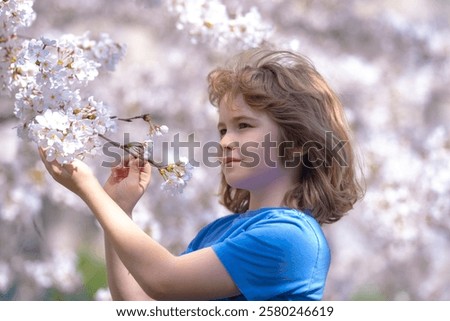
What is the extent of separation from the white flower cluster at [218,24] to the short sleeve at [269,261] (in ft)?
2.90

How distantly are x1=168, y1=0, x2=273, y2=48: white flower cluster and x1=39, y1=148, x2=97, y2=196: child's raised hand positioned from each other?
91 cm

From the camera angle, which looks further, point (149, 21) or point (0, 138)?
point (149, 21)

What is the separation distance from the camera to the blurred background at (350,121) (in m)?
3.72

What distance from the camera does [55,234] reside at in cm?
457

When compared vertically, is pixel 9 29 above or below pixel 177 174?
above

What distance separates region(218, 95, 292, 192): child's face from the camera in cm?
144

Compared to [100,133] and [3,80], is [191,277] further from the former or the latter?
[3,80]

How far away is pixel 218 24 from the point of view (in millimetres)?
2197

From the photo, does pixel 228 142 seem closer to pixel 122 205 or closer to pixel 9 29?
pixel 122 205

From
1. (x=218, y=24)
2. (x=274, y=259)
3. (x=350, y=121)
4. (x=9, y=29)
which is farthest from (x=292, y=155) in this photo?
(x=350, y=121)

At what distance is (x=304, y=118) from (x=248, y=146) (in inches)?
5.4

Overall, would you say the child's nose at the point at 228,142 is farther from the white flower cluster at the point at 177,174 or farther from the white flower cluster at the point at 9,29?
the white flower cluster at the point at 9,29

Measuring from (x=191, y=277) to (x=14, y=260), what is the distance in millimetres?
2763
